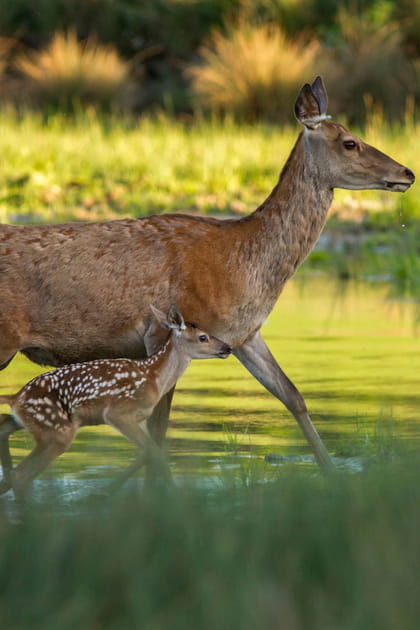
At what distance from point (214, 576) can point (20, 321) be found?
336 cm

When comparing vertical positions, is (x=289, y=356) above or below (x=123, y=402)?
below

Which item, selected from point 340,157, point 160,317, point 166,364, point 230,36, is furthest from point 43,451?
point 230,36

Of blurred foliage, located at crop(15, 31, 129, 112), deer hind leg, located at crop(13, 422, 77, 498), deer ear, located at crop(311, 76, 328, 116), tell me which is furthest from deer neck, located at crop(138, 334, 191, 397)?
blurred foliage, located at crop(15, 31, 129, 112)

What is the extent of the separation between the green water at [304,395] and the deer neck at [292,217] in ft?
2.81

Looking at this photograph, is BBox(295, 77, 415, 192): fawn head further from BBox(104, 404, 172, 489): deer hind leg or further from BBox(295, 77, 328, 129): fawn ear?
BBox(104, 404, 172, 489): deer hind leg

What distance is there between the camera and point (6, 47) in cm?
3281

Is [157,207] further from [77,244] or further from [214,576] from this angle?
[214,576]

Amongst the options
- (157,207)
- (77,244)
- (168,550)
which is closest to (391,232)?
(157,207)

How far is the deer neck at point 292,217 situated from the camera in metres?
7.83

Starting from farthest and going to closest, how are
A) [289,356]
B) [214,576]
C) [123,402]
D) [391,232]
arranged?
[391,232]
[289,356]
[123,402]
[214,576]

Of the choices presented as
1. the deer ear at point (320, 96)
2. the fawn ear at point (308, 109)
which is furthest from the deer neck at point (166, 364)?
the deer ear at point (320, 96)

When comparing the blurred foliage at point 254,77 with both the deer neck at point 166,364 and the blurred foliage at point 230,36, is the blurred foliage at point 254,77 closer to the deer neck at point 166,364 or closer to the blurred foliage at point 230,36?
the blurred foliage at point 230,36

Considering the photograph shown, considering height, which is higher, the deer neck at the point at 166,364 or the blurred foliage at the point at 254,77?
the deer neck at the point at 166,364

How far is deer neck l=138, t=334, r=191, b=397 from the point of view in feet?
23.7
